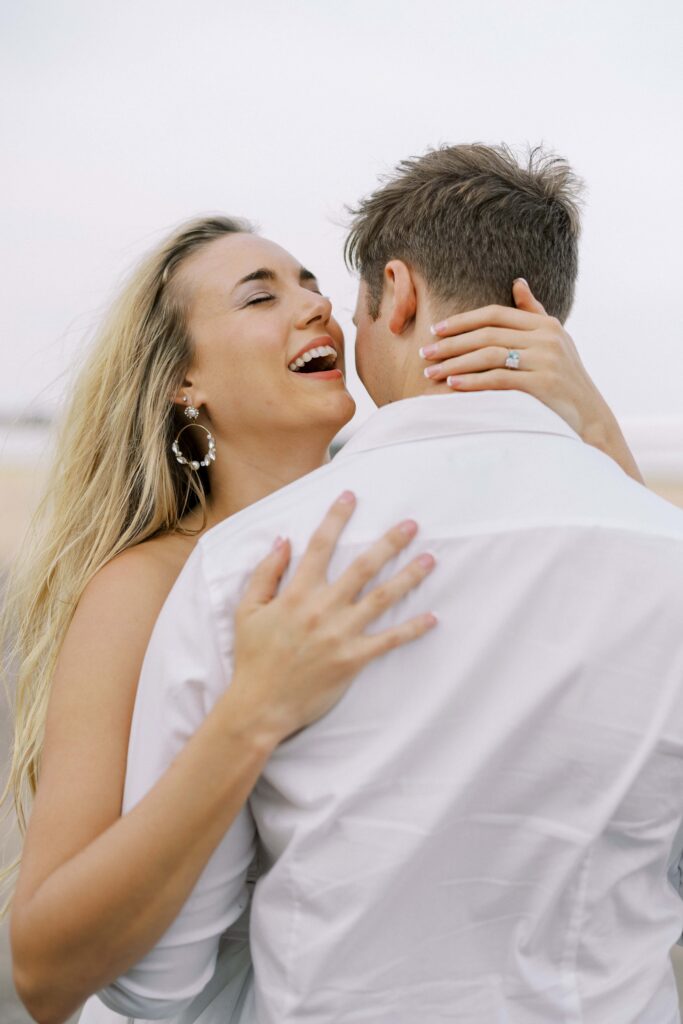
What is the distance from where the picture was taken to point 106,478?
7.63ft

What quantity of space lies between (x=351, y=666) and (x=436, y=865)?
0.83 feet

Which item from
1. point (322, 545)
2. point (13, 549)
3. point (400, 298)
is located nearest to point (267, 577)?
point (322, 545)

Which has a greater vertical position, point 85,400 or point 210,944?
point 85,400

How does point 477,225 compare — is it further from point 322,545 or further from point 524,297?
point 322,545

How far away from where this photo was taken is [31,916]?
1.35 m

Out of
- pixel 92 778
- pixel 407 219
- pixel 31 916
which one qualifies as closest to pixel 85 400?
pixel 407 219

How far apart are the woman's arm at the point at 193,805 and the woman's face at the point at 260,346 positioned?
2.99 feet

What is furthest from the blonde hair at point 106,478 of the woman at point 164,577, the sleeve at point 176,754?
the sleeve at point 176,754

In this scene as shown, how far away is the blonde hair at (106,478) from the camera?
2201 mm

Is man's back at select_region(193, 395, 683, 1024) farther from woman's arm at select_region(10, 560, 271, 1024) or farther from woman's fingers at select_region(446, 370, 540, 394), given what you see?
woman's fingers at select_region(446, 370, 540, 394)

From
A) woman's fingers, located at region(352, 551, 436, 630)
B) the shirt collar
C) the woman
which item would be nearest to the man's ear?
the woman

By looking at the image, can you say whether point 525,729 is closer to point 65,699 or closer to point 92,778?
point 92,778

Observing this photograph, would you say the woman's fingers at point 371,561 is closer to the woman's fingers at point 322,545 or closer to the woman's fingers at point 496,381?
the woman's fingers at point 322,545

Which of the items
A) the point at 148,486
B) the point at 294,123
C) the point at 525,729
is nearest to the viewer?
the point at 525,729
